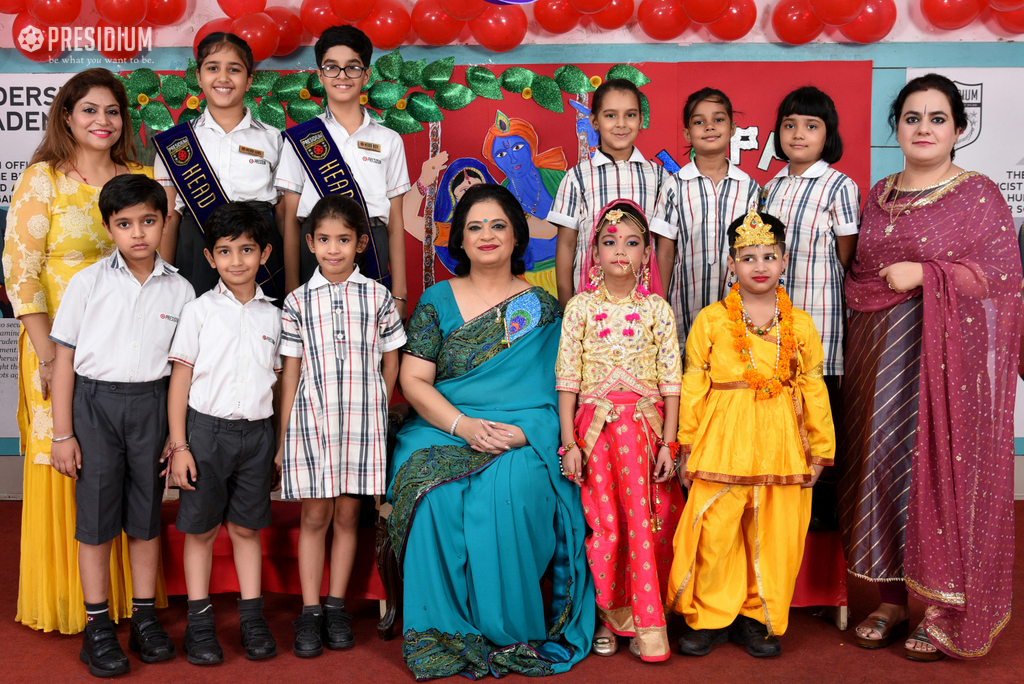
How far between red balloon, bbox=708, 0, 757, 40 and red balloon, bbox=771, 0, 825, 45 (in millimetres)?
121

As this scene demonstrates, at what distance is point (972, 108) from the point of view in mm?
4152

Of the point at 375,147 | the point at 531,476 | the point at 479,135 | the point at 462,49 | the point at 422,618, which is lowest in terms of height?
the point at 422,618

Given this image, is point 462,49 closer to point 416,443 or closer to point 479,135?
point 479,135

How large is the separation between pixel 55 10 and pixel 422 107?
1817mm

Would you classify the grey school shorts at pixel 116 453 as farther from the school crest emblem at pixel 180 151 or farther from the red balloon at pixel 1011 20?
the red balloon at pixel 1011 20

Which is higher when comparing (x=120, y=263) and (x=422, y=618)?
(x=120, y=263)

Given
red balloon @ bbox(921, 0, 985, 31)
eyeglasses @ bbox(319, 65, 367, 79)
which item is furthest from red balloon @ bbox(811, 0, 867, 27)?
eyeglasses @ bbox(319, 65, 367, 79)

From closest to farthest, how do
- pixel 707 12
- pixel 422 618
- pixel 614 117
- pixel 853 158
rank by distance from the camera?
pixel 422 618, pixel 614 117, pixel 707 12, pixel 853 158

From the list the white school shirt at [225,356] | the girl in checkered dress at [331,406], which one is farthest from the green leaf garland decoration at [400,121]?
the white school shirt at [225,356]

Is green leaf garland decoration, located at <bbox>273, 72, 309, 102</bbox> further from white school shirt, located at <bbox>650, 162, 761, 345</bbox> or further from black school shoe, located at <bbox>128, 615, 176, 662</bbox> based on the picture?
black school shoe, located at <bbox>128, 615, 176, 662</bbox>

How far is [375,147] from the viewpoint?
10.0 ft

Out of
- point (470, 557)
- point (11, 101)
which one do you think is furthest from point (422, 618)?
point (11, 101)

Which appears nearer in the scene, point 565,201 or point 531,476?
point 531,476

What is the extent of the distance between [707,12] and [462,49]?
4.12 ft
